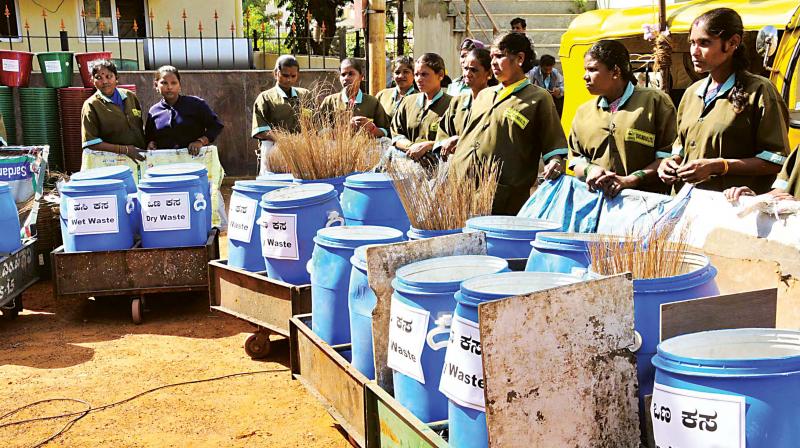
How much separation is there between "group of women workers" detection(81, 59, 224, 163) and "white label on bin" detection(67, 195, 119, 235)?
1498 mm

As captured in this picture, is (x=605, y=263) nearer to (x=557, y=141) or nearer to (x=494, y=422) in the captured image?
(x=494, y=422)

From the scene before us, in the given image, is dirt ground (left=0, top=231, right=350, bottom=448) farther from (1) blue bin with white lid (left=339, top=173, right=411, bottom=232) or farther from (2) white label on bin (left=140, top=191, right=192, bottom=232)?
(1) blue bin with white lid (left=339, top=173, right=411, bottom=232)

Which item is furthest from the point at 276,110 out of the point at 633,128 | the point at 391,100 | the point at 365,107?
the point at 633,128

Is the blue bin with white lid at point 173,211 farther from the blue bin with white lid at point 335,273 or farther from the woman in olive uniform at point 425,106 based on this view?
the blue bin with white lid at point 335,273

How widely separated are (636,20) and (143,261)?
5.52 metres

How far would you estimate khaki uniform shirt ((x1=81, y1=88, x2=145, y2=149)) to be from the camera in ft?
21.3

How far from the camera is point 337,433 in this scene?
3701mm

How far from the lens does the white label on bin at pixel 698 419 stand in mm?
1691

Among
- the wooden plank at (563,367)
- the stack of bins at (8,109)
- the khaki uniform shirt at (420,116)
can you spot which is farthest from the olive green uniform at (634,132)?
the stack of bins at (8,109)

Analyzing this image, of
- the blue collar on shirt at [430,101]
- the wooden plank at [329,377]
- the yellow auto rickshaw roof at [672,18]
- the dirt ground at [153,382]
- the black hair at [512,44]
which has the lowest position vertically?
the dirt ground at [153,382]

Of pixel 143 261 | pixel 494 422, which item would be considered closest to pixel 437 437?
pixel 494 422

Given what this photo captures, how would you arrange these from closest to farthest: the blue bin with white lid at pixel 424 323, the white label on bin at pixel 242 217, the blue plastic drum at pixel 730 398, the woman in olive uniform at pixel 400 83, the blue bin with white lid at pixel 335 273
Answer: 1. the blue plastic drum at pixel 730 398
2. the blue bin with white lid at pixel 424 323
3. the blue bin with white lid at pixel 335 273
4. the white label on bin at pixel 242 217
5. the woman in olive uniform at pixel 400 83

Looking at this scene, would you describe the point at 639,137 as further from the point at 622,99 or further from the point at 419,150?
the point at 419,150

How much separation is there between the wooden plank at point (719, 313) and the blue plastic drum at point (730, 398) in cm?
16
